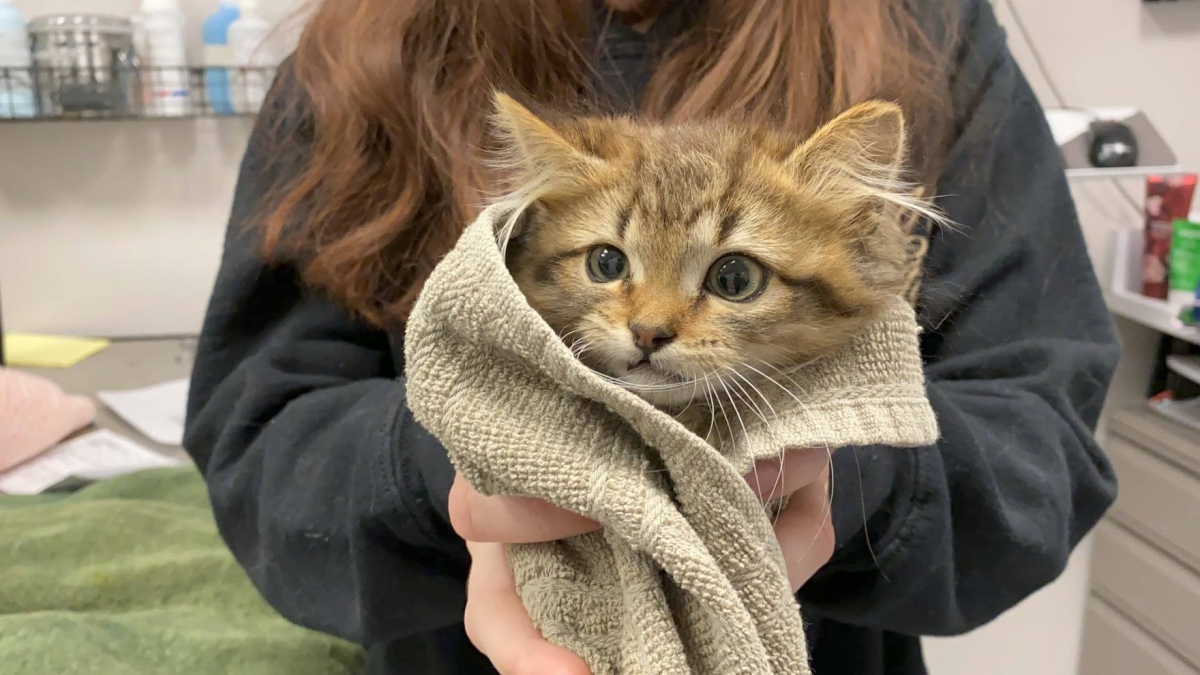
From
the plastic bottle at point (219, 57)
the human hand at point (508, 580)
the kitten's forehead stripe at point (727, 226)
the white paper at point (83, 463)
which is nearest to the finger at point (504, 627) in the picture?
the human hand at point (508, 580)

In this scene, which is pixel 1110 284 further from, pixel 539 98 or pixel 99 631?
pixel 99 631

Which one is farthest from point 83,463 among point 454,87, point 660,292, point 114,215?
point 660,292

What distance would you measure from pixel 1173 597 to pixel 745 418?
1508 millimetres

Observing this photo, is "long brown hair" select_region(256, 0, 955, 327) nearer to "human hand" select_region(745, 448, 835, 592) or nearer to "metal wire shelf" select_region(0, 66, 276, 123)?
"human hand" select_region(745, 448, 835, 592)

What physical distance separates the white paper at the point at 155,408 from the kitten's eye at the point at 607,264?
53.9 inches

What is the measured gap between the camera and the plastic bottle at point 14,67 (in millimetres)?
1718

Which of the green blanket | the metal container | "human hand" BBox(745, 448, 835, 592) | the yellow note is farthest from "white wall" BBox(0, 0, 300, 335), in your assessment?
"human hand" BBox(745, 448, 835, 592)

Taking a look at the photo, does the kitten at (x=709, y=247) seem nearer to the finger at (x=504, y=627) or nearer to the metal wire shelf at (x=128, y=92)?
the finger at (x=504, y=627)

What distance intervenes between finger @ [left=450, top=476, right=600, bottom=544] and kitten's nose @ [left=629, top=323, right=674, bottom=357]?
108mm

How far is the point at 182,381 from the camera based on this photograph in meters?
1.89

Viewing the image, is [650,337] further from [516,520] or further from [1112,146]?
[1112,146]

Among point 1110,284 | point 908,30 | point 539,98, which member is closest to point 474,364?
point 539,98

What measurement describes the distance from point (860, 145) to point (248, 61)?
1629 mm

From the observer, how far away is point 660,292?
1.71 ft
